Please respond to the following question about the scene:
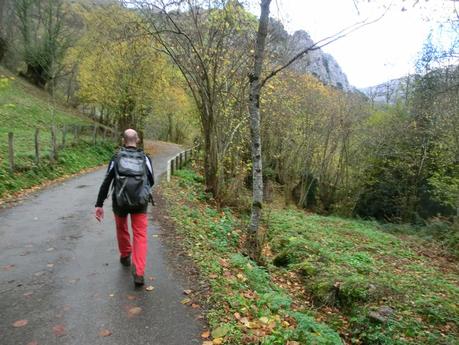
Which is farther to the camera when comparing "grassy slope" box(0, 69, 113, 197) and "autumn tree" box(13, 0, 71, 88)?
"autumn tree" box(13, 0, 71, 88)

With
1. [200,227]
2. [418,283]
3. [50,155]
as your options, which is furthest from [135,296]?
[50,155]

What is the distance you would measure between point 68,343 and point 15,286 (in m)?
1.81

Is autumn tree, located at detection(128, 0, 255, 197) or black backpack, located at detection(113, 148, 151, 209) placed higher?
autumn tree, located at detection(128, 0, 255, 197)

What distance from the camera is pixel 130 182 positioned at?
5121 millimetres

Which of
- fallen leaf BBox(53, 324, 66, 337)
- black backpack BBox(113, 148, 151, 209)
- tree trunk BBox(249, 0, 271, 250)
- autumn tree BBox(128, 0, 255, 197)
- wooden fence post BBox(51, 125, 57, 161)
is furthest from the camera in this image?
wooden fence post BBox(51, 125, 57, 161)

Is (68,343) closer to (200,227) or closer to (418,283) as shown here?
(200,227)

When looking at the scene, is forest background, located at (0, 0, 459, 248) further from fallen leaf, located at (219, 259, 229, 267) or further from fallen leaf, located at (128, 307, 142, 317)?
fallen leaf, located at (128, 307, 142, 317)

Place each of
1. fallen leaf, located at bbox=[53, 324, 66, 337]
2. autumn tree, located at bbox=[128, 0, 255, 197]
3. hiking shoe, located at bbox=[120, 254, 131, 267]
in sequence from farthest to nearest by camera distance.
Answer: autumn tree, located at bbox=[128, 0, 255, 197], hiking shoe, located at bbox=[120, 254, 131, 267], fallen leaf, located at bbox=[53, 324, 66, 337]

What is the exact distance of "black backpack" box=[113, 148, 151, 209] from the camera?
511 centimetres

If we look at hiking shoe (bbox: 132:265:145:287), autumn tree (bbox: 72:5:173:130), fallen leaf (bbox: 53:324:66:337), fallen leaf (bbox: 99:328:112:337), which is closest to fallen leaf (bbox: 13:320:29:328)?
fallen leaf (bbox: 53:324:66:337)

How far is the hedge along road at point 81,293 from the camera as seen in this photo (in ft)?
13.7

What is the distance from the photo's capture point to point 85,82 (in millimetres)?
26344

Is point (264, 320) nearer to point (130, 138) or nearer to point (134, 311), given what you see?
point (134, 311)

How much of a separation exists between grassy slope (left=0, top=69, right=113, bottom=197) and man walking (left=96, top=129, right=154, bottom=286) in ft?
19.1
